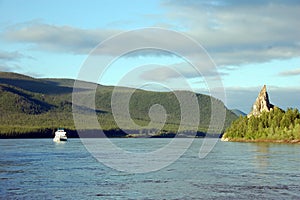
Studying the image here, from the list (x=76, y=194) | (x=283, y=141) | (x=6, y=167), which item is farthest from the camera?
(x=283, y=141)

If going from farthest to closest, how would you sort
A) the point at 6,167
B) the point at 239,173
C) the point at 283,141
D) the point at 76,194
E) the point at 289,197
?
1. the point at 283,141
2. the point at 6,167
3. the point at 239,173
4. the point at 76,194
5. the point at 289,197

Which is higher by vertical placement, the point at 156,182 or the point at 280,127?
the point at 280,127

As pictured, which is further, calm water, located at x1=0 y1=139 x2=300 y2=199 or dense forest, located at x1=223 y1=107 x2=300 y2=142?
dense forest, located at x1=223 y1=107 x2=300 y2=142

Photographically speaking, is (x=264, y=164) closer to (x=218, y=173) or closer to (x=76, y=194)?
(x=218, y=173)

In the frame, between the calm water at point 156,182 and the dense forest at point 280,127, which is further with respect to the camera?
the dense forest at point 280,127

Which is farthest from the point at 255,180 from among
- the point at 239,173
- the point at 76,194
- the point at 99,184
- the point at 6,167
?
the point at 6,167

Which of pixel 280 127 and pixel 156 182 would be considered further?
pixel 280 127

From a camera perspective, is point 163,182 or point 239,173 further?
point 239,173

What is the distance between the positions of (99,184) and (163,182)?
7421 mm

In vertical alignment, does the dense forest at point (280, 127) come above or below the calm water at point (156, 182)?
above

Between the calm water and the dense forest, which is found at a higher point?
the dense forest

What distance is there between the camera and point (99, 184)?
2124 inches

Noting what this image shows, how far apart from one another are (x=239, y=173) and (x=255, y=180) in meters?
7.43

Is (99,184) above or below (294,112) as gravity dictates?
below
